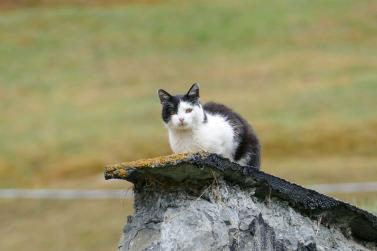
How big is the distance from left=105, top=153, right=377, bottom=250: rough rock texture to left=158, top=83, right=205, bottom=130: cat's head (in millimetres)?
1893

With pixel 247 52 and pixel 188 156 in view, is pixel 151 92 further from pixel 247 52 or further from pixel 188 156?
pixel 188 156

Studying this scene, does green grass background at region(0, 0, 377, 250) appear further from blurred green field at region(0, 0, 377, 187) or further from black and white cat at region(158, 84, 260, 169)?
black and white cat at region(158, 84, 260, 169)

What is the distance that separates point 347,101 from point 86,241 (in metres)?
17.3

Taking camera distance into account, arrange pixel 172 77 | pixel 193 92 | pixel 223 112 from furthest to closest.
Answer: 1. pixel 172 77
2. pixel 223 112
3. pixel 193 92

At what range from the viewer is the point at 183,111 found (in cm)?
1077

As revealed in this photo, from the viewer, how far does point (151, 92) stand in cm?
4806

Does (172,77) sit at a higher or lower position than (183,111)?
higher

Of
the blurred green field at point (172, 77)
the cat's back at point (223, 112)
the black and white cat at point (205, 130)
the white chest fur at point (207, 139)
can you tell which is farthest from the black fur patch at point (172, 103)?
the blurred green field at point (172, 77)

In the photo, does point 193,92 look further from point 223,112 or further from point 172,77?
point 172,77

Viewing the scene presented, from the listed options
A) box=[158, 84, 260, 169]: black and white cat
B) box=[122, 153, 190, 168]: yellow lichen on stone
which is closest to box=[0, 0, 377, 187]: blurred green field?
box=[158, 84, 260, 169]: black and white cat

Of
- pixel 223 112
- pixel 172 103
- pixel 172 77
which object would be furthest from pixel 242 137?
pixel 172 77

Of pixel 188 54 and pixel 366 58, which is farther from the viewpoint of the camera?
pixel 188 54

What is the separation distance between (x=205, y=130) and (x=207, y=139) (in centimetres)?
11

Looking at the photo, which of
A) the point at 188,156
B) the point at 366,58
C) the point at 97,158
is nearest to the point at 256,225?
the point at 188,156
